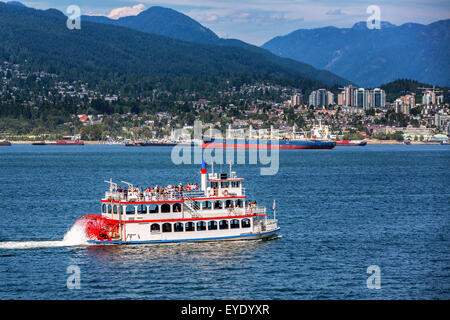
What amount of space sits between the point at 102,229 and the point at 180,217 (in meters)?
5.12

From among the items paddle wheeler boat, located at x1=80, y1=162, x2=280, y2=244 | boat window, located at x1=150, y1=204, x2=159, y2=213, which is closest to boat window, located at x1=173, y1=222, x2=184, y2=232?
paddle wheeler boat, located at x1=80, y1=162, x2=280, y2=244

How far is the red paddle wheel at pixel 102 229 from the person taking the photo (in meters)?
48.0

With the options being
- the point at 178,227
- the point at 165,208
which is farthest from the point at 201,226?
the point at 165,208

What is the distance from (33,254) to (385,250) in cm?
2267

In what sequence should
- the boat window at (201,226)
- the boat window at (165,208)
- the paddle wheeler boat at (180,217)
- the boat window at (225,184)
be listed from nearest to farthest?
the paddle wheeler boat at (180,217)
the boat window at (165,208)
the boat window at (201,226)
the boat window at (225,184)

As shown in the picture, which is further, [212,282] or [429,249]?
[429,249]

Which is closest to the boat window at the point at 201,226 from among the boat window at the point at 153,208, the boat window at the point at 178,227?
the boat window at the point at 178,227

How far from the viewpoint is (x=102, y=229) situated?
4841 centimetres

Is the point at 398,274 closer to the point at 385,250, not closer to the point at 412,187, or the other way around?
the point at 385,250

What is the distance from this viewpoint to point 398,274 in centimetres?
4175

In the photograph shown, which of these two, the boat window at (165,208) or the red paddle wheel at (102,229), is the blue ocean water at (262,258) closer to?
the red paddle wheel at (102,229)

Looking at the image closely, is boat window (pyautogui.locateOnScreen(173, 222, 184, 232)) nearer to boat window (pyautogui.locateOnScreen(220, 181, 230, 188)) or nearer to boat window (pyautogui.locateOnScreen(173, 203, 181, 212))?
boat window (pyautogui.locateOnScreen(173, 203, 181, 212))
